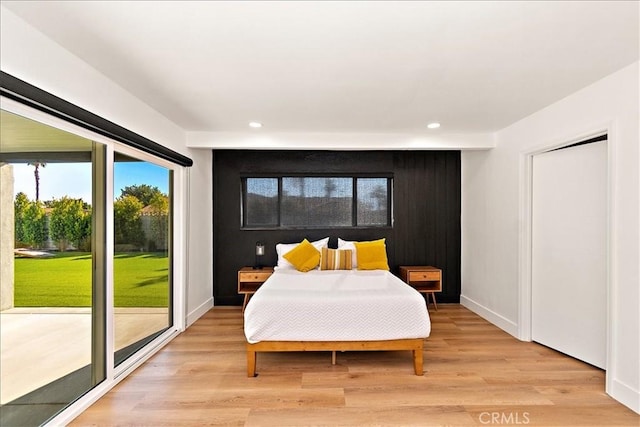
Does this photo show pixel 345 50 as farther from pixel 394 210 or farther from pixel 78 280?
pixel 394 210

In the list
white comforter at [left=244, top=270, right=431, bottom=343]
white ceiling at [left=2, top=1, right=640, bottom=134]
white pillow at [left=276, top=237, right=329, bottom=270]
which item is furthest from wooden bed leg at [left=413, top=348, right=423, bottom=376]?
white ceiling at [left=2, top=1, right=640, bottom=134]

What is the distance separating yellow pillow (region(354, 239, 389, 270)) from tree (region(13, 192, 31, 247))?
3549 millimetres

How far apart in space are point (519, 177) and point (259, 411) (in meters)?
3.54

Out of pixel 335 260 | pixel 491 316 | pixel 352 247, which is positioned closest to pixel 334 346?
pixel 335 260

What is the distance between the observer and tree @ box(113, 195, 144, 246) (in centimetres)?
301

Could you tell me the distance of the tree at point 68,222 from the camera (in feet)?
7.47

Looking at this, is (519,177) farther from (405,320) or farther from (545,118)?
(405,320)

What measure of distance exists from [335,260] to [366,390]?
2.09 meters

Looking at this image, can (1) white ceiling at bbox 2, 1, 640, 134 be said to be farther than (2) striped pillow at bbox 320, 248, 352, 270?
No

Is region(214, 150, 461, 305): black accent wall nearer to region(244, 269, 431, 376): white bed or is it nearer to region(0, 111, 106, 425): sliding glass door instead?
region(244, 269, 431, 376): white bed

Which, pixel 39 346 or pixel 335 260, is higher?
pixel 335 260

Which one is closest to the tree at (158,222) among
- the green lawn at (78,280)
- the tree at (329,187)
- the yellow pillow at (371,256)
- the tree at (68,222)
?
the green lawn at (78,280)

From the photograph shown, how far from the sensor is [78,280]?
2.48m

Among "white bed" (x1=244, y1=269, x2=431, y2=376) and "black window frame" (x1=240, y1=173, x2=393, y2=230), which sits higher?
"black window frame" (x1=240, y1=173, x2=393, y2=230)
